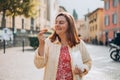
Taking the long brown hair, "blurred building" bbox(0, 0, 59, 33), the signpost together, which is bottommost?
the signpost

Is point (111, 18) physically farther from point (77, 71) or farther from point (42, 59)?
point (77, 71)

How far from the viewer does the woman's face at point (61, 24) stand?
3862 millimetres

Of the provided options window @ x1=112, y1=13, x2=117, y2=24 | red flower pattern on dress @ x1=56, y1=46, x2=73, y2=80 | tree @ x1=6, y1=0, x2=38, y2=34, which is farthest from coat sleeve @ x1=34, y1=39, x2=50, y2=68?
window @ x1=112, y1=13, x2=117, y2=24

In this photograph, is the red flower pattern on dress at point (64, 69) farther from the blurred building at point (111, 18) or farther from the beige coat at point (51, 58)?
the blurred building at point (111, 18)

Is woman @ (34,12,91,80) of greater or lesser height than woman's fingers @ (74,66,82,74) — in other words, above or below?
above

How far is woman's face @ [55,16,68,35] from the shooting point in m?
3.86

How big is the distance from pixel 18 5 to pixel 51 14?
37.3 metres

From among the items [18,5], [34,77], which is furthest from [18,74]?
[18,5]

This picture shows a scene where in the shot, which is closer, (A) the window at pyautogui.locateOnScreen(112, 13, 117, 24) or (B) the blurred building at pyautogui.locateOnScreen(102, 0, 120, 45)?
(B) the blurred building at pyautogui.locateOnScreen(102, 0, 120, 45)

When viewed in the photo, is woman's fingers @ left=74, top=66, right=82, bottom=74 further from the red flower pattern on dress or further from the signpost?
the signpost

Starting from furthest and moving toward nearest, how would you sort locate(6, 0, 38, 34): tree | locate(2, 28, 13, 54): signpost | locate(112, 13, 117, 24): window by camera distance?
locate(112, 13, 117, 24): window < locate(6, 0, 38, 34): tree < locate(2, 28, 13, 54): signpost

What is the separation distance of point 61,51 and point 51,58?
0.13m

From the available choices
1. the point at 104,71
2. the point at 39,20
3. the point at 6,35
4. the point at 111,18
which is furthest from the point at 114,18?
the point at 104,71

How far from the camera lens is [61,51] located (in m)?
3.84
